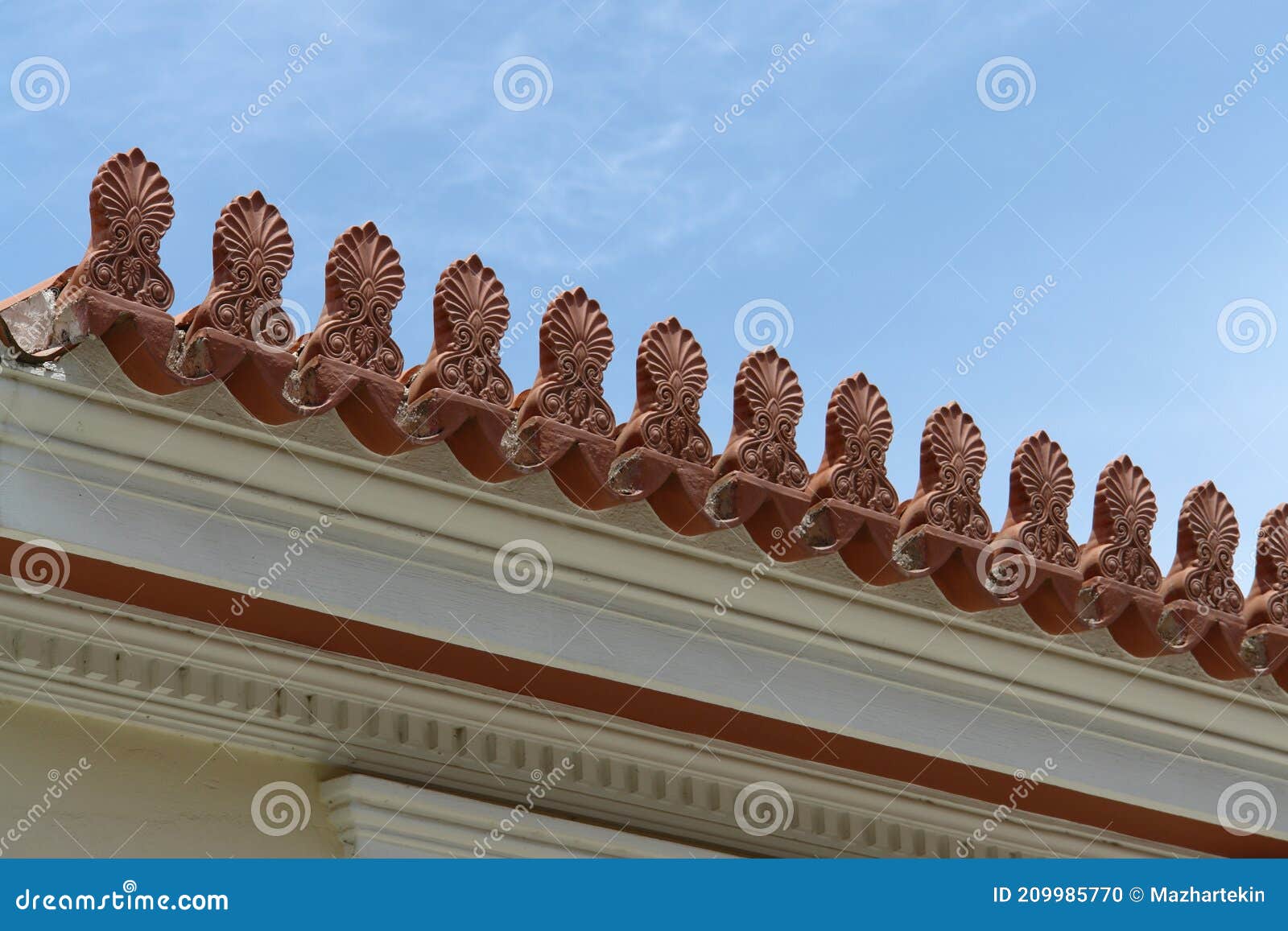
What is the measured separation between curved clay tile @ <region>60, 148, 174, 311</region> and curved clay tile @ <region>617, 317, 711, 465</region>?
1.19m

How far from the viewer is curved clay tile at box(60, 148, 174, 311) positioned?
12.1 feet

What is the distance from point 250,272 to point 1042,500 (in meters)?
2.32

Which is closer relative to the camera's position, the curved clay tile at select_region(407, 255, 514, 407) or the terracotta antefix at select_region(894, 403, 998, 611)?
the curved clay tile at select_region(407, 255, 514, 407)

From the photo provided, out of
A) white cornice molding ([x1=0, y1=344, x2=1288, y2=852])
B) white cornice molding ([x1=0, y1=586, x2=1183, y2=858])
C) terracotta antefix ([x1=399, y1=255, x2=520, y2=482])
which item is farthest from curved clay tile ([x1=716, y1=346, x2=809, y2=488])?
white cornice molding ([x1=0, y1=586, x2=1183, y2=858])

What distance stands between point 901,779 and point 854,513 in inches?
38.6

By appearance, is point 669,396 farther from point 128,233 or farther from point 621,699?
point 128,233

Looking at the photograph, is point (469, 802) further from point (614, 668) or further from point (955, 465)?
point (955, 465)

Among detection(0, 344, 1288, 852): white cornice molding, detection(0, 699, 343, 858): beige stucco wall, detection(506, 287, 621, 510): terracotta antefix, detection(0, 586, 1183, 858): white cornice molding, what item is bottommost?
detection(0, 699, 343, 858): beige stucco wall

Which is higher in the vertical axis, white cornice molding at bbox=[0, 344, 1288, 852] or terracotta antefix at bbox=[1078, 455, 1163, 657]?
terracotta antefix at bbox=[1078, 455, 1163, 657]

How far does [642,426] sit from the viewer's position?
4.21m

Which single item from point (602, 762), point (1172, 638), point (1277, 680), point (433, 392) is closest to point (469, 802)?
point (602, 762)

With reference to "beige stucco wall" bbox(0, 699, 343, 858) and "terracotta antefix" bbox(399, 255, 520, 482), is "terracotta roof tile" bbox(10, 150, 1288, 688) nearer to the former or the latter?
"terracotta antefix" bbox(399, 255, 520, 482)

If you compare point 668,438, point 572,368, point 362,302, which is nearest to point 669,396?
point 668,438

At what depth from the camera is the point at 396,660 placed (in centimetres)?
434
